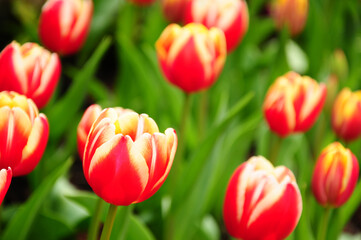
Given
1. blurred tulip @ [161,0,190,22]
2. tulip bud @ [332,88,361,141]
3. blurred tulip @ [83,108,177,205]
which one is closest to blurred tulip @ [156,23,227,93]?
tulip bud @ [332,88,361,141]

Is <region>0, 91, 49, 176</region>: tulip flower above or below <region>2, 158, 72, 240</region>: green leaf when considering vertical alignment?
above

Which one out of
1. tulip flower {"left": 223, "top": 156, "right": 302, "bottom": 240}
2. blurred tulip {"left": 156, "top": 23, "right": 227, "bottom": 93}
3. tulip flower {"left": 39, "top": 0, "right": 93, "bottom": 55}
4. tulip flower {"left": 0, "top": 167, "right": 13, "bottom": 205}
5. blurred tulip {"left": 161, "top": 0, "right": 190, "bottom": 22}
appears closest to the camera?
tulip flower {"left": 0, "top": 167, "right": 13, "bottom": 205}

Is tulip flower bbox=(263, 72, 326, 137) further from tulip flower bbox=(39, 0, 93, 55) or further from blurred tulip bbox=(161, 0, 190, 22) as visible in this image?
blurred tulip bbox=(161, 0, 190, 22)

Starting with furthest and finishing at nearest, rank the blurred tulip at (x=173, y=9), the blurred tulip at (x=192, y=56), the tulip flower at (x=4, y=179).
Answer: the blurred tulip at (x=173, y=9) → the blurred tulip at (x=192, y=56) → the tulip flower at (x=4, y=179)

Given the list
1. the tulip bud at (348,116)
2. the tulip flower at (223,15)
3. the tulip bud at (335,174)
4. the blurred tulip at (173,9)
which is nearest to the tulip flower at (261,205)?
the tulip bud at (335,174)

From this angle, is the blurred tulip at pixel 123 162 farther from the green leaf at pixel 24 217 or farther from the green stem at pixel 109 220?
the green leaf at pixel 24 217

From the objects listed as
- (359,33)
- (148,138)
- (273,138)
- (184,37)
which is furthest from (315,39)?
(148,138)

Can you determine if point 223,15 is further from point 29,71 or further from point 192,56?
point 29,71
